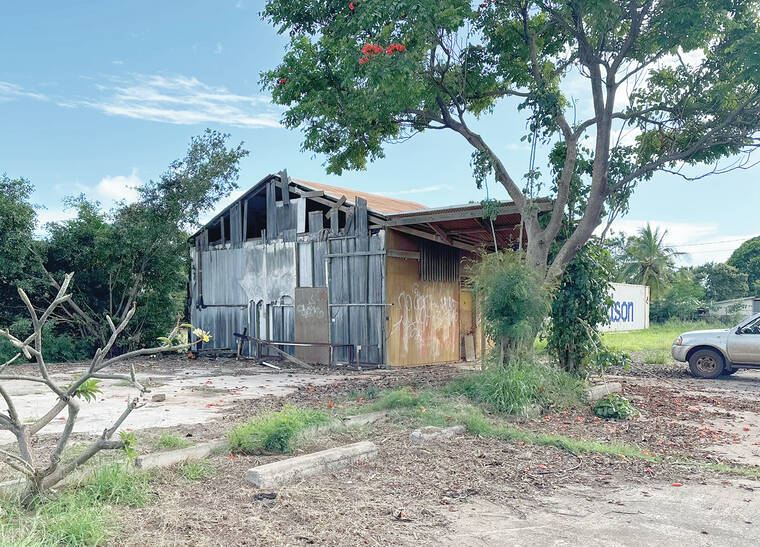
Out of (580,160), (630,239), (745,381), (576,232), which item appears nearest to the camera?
(576,232)

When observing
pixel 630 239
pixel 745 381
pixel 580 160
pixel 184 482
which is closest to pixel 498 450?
pixel 184 482

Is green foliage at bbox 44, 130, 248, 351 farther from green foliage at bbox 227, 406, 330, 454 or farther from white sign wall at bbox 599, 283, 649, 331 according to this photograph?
white sign wall at bbox 599, 283, 649, 331

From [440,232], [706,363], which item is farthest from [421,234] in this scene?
[706,363]

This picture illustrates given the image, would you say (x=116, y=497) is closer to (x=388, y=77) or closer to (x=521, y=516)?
(x=521, y=516)

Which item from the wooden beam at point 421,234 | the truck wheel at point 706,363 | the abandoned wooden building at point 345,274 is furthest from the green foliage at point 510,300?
the truck wheel at point 706,363

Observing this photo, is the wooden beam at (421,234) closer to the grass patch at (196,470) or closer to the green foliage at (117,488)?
the grass patch at (196,470)

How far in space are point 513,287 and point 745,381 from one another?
7.91 m

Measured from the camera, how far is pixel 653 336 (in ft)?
89.2

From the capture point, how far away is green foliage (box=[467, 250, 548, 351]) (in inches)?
376

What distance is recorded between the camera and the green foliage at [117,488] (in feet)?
14.4

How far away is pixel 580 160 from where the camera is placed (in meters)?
11.6

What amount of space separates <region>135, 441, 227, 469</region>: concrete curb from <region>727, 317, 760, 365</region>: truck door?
12.4m

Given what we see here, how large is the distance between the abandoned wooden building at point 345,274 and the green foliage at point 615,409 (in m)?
5.62

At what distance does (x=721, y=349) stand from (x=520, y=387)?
302 inches
